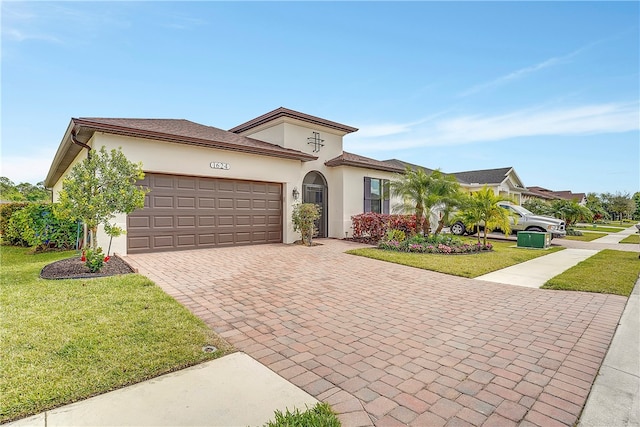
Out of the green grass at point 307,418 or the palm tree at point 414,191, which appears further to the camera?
the palm tree at point 414,191

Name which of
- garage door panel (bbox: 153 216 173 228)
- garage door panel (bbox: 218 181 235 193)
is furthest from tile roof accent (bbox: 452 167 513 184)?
garage door panel (bbox: 153 216 173 228)

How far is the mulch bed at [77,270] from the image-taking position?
5984mm

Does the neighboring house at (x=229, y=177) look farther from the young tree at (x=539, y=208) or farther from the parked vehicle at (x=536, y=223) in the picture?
the young tree at (x=539, y=208)

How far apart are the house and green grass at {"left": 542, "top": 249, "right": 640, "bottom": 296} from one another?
27.7 feet

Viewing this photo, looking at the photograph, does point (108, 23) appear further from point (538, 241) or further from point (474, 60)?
point (538, 241)

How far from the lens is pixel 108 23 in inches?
348

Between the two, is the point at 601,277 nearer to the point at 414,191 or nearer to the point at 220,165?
the point at 414,191

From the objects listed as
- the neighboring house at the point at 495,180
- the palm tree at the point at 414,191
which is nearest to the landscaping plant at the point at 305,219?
the palm tree at the point at 414,191

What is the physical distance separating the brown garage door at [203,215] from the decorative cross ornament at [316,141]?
299cm

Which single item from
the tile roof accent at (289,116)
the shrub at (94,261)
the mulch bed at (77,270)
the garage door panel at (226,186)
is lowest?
the mulch bed at (77,270)

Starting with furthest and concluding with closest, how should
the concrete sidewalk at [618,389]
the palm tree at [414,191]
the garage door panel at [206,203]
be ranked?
the palm tree at [414,191], the garage door panel at [206,203], the concrete sidewalk at [618,389]

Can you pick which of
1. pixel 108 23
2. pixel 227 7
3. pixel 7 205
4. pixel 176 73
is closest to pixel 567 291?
pixel 227 7

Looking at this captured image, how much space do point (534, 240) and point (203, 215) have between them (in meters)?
13.1

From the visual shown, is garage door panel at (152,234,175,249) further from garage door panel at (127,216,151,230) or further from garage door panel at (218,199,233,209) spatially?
garage door panel at (218,199,233,209)
